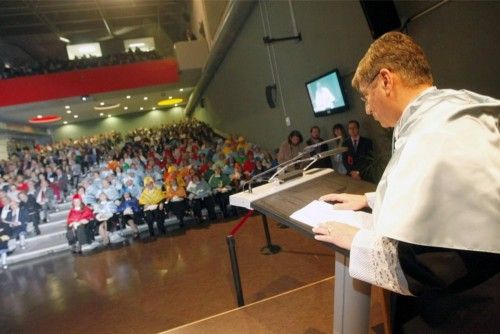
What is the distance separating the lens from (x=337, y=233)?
3.07ft

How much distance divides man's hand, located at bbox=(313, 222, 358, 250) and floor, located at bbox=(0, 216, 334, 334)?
169cm

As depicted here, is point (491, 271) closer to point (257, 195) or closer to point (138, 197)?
point (257, 195)

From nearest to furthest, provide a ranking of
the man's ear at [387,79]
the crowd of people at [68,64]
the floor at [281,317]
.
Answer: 1. the man's ear at [387,79]
2. the floor at [281,317]
3. the crowd of people at [68,64]

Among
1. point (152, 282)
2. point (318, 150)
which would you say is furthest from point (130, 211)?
point (318, 150)

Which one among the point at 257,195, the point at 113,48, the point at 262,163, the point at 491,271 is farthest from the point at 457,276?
the point at 113,48

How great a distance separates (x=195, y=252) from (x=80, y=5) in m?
13.9

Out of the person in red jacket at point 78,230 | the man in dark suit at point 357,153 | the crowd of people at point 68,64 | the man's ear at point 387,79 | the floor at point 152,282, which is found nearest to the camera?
the man's ear at point 387,79

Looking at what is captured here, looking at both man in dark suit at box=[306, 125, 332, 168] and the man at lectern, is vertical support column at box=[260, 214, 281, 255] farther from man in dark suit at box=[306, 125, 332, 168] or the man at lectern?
the man at lectern

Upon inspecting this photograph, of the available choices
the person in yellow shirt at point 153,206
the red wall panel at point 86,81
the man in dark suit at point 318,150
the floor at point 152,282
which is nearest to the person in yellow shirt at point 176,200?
the person in yellow shirt at point 153,206

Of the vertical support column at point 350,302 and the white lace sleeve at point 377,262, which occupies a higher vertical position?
the white lace sleeve at point 377,262

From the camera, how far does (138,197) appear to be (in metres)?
6.31

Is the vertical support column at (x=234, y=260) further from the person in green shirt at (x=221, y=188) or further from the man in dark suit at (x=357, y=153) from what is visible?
the person in green shirt at (x=221, y=188)

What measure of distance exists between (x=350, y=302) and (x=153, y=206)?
15.5ft

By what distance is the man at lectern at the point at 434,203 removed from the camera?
68 centimetres
